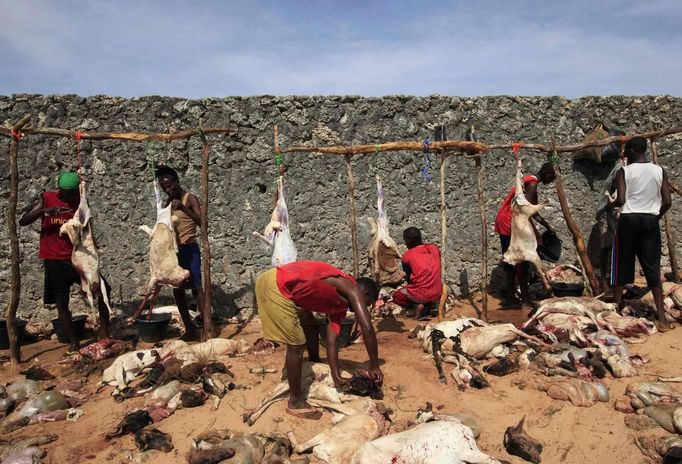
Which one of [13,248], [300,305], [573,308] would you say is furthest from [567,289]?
[13,248]

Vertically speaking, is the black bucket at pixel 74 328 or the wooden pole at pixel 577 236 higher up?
the wooden pole at pixel 577 236

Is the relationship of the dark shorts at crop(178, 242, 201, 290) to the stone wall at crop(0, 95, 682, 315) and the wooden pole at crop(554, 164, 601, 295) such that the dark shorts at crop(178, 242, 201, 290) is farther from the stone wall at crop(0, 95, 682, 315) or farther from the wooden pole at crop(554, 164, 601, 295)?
the wooden pole at crop(554, 164, 601, 295)

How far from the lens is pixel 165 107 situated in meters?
5.96

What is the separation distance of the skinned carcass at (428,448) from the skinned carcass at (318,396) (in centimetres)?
58

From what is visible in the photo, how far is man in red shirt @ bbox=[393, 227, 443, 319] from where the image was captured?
5.84 metres

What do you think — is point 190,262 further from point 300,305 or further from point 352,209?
point 300,305

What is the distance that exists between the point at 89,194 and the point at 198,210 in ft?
5.63

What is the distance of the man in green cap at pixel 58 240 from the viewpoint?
4895 millimetres

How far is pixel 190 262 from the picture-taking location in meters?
5.31

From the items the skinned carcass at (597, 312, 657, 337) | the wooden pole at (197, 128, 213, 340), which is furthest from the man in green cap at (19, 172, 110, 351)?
the skinned carcass at (597, 312, 657, 337)

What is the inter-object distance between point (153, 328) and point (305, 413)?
248 centimetres

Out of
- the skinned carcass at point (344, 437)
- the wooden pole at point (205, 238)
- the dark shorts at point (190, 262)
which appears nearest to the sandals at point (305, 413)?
the skinned carcass at point (344, 437)

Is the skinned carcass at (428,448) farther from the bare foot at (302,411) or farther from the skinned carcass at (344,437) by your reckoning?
the bare foot at (302,411)

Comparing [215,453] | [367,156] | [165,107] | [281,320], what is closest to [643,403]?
[281,320]
